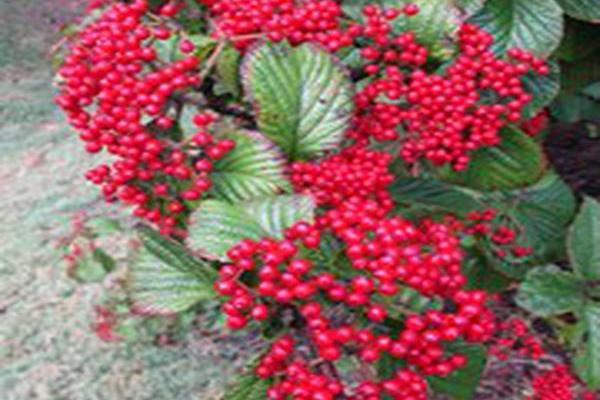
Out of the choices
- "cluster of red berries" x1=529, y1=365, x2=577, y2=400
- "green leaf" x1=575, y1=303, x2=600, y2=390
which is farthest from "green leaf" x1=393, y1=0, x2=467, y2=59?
"cluster of red berries" x1=529, y1=365, x2=577, y2=400

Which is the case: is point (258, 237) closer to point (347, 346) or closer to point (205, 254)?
point (205, 254)

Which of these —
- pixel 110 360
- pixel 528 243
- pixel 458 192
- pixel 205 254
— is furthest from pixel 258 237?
pixel 110 360

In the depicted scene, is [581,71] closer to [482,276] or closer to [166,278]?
[482,276]

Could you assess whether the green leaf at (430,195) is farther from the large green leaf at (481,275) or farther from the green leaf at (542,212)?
the large green leaf at (481,275)

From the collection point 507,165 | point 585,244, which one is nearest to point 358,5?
point 507,165

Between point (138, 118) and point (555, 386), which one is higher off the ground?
point (138, 118)

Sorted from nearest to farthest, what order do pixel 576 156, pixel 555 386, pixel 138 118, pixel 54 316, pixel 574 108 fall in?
pixel 138 118 < pixel 555 386 < pixel 574 108 < pixel 54 316 < pixel 576 156
